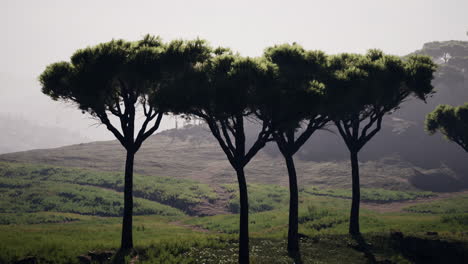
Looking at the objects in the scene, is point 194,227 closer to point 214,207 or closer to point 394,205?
point 214,207

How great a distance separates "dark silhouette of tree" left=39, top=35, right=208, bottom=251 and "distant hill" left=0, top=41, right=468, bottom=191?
51.9 metres

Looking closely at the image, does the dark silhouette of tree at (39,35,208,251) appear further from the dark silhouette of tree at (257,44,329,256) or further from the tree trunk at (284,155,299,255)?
the tree trunk at (284,155,299,255)

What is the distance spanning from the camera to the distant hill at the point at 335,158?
3071 inches

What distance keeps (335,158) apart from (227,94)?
8428 cm

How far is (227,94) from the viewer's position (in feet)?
62.5

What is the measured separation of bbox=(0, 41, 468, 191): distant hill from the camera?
7800 cm

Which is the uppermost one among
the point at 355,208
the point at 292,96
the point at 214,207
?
the point at 292,96

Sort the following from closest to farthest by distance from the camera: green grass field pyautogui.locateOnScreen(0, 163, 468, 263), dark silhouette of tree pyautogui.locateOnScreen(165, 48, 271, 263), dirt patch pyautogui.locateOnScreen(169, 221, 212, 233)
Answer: dark silhouette of tree pyautogui.locateOnScreen(165, 48, 271, 263)
green grass field pyautogui.locateOnScreen(0, 163, 468, 263)
dirt patch pyautogui.locateOnScreen(169, 221, 212, 233)

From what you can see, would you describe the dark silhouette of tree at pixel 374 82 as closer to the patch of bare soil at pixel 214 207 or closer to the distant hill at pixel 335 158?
the patch of bare soil at pixel 214 207

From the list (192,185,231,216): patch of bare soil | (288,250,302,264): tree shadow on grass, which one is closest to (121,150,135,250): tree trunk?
(288,250,302,264): tree shadow on grass

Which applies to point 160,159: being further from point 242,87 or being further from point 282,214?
point 242,87

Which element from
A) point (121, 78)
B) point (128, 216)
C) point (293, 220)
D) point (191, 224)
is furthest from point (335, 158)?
point (121, 78)

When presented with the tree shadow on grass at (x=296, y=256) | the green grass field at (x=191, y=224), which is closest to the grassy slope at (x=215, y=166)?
the green grass field at (x=191, y=224)

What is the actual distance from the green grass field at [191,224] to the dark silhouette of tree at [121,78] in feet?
16.9
